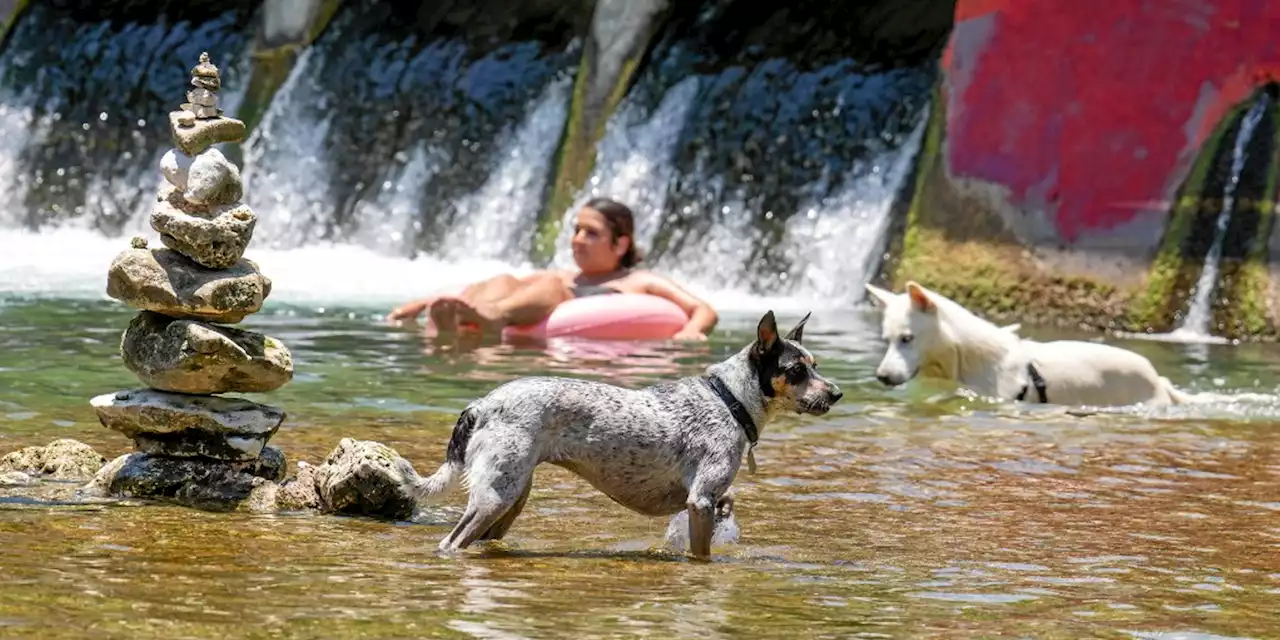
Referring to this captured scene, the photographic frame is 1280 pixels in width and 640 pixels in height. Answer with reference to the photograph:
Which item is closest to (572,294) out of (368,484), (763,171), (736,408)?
(763,171)

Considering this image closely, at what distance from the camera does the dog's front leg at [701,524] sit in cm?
678

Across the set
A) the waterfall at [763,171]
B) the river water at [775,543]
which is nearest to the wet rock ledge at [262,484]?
the river water at [775,543]

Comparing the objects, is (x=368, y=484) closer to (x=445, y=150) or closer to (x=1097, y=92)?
(x=1097, y=92)

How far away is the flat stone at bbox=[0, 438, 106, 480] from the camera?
26.1 feet

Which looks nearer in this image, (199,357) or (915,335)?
(199,357)

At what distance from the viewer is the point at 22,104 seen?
2619cm

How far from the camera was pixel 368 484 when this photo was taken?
7.37m

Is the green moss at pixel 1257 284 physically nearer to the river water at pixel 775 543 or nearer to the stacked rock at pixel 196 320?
the river water at pixel 775 543

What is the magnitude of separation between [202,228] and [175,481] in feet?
2.89

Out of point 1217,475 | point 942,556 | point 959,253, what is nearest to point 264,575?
point 942,556

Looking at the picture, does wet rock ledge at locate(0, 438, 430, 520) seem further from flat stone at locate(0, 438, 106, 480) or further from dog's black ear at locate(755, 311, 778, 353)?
dog's black ear at locate(755, 311, 778, 353)

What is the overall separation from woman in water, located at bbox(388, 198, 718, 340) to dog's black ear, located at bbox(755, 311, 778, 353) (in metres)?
7.61

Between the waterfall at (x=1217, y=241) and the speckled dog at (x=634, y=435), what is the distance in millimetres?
11099

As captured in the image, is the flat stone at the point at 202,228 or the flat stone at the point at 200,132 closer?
the flat stone at the point at 202,228
